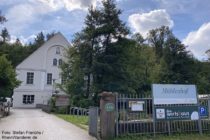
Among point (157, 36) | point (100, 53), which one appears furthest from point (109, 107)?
point (157, 36)

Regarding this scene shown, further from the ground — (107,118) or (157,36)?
(157,36)

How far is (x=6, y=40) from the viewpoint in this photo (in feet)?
A: 264

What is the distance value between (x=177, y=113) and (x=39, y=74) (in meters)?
40.3

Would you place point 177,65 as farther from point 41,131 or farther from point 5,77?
point 41,131

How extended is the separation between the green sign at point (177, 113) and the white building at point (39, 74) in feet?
123

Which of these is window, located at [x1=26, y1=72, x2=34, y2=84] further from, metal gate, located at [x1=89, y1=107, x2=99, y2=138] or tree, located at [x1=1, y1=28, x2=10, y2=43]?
metal gate, located at [x1=89, y1=107, x2=99, y2=138]

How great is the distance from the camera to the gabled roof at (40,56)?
50.2 meters

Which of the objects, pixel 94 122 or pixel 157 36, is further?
pixel 157 36

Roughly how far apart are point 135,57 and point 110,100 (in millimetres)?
25832

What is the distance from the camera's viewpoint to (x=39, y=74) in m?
50.4

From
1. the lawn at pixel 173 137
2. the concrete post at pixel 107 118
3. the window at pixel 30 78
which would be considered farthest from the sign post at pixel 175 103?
the window at pixel 30 78

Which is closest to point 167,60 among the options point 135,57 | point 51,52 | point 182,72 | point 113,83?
point 182,72

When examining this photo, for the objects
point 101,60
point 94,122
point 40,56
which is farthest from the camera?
point 40,56

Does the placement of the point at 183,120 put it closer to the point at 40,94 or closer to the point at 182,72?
the point at 182,72
